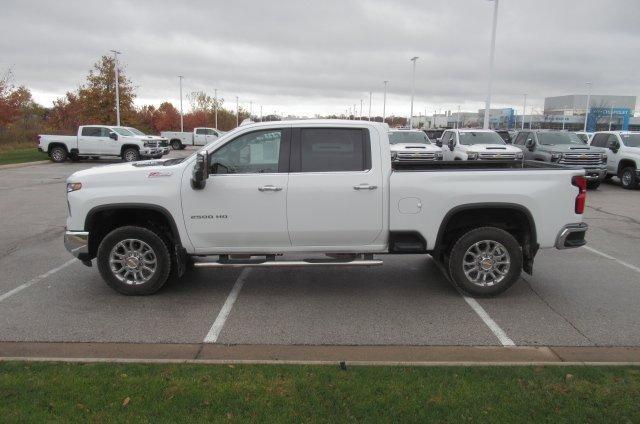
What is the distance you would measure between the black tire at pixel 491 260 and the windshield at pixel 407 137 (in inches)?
576

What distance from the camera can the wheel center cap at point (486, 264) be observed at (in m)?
5.99

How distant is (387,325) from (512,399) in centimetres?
175

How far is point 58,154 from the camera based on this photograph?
92.0ft

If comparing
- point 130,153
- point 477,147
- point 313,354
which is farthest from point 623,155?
point 130,153

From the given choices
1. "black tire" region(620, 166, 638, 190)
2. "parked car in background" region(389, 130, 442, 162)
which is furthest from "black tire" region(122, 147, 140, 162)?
"black tire" region(620, 166, 638, 190)

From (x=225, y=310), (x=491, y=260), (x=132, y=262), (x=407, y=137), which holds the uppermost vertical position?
(x=407, y=137)

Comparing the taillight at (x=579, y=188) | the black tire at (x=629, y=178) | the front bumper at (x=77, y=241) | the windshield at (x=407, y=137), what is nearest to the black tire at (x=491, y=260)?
the taillight at (x=579, y=188)

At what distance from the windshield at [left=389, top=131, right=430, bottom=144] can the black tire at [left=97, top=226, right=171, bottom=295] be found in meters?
15.4

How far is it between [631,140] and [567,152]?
11.0 feet

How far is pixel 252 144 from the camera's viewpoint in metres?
5.87

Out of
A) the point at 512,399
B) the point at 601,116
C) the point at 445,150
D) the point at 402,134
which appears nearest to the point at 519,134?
the point at 445,150

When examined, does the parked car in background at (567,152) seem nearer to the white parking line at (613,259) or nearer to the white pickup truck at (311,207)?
the white parking line at (613,259)

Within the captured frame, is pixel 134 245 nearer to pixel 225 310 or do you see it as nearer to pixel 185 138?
pixel 225 310

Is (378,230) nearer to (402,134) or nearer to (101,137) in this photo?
(402,134)
